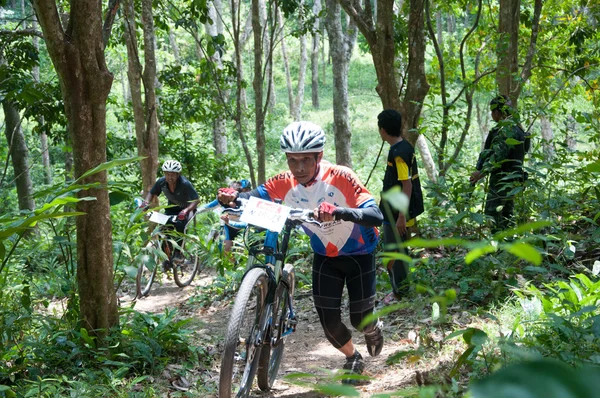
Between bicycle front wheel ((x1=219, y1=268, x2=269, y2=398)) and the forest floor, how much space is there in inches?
13.4

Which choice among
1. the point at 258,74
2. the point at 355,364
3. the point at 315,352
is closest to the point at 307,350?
the point at 315,352

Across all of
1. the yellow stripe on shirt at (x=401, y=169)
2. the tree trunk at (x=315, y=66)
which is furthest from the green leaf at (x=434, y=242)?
the tree trunk at (x=315, y=66)

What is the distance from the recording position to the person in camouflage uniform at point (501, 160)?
6.54 m

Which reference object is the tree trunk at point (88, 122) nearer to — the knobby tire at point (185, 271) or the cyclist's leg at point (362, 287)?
the cyclist's leg at point (362, 287)

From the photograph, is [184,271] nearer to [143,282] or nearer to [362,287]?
[143,282]

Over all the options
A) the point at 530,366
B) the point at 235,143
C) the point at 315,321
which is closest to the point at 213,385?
the point at 315,321

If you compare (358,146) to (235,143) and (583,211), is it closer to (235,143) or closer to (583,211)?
(235,143)

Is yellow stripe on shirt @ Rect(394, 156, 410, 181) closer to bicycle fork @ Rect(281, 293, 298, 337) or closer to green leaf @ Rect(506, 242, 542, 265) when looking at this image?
bicycle fork @ Rect(281, 293, 298, 337)

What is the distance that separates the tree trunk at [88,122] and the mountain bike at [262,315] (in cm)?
117

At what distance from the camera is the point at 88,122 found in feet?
15.3

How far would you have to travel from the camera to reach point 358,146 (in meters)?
28.0

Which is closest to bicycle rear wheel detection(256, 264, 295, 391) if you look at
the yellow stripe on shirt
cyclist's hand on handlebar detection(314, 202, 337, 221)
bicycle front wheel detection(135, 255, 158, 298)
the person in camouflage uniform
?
cyclist's hand on handlebar detection(314, 202, 337, 221)

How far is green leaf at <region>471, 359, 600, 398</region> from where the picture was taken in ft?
1.86

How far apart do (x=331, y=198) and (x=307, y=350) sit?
2249 mm
